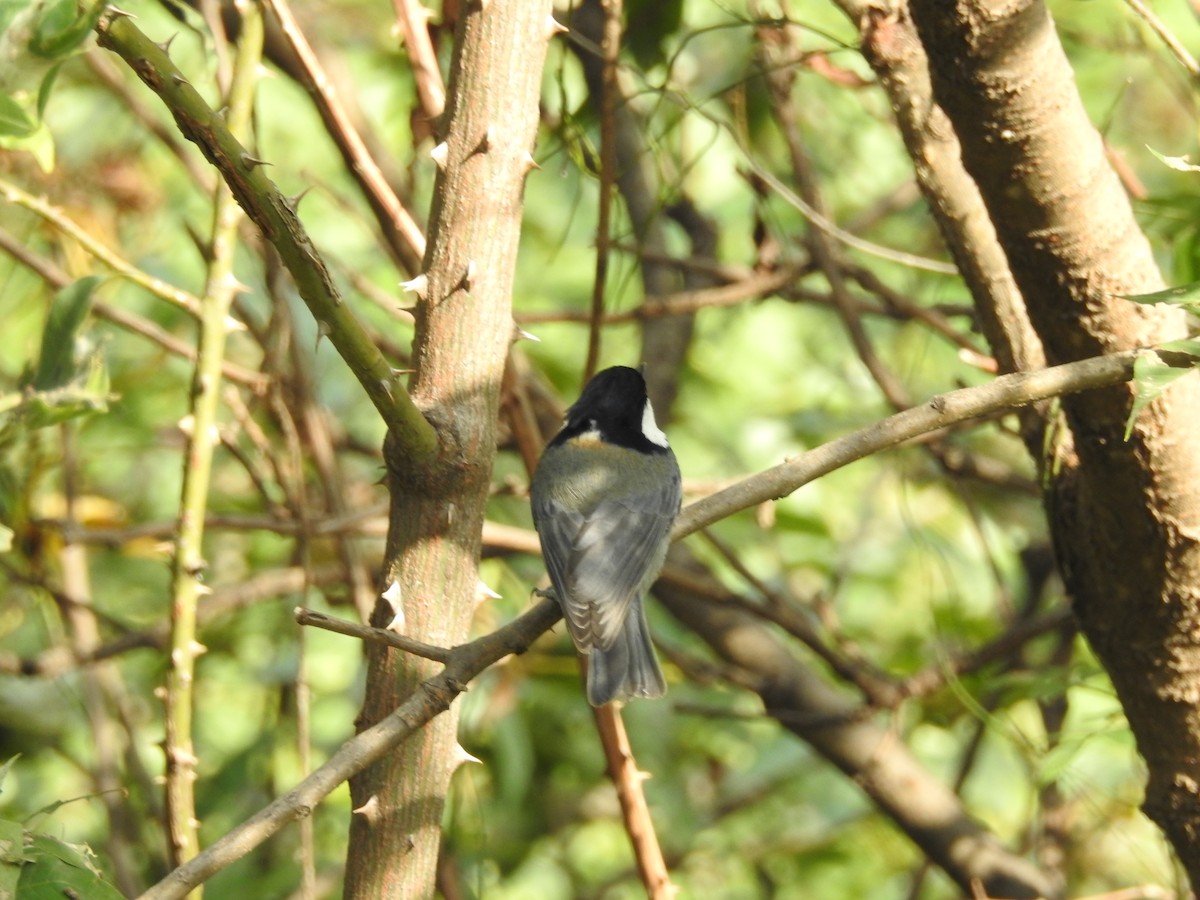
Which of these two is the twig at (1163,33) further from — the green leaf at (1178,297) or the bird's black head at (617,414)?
the bird's black head at (617,414)

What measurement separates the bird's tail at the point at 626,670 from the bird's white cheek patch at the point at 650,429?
71cm

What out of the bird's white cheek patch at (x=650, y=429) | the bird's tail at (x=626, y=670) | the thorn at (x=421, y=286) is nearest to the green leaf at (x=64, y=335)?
the thorn at (x=421, y=286)

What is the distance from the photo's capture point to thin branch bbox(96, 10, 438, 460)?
1.33 m

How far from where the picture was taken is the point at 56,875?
1399mm

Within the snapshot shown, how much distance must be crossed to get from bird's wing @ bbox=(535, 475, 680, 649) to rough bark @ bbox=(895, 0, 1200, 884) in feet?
3.16

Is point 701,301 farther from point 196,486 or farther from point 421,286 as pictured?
point 421,286

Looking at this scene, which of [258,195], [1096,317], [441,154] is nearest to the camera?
[258,195]

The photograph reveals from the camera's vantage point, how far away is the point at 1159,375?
143cm

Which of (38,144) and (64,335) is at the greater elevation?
(38,144)

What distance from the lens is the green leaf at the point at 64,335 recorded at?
2.00 metres

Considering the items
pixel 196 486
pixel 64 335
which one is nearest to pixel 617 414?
pixel 196 486

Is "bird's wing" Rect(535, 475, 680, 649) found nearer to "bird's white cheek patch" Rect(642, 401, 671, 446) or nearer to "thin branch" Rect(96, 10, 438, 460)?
"bird's white cheek patch" Rect(642, 401, 671, 446)

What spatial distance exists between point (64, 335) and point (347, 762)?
0.95m

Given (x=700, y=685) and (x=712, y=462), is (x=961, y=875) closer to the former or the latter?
(x=700, y=685)
